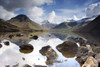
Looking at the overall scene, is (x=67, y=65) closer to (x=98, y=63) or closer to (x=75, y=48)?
(x=98, y=63)

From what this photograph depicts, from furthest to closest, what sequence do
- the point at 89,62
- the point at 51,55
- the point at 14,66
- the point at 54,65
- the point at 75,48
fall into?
the point at 75,48, the point at 51,55, the point at 54,65, the point at 14,66, the point at 89,62

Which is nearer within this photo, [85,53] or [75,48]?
[85,53]

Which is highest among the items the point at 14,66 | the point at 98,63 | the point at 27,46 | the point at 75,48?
the point at 27,46

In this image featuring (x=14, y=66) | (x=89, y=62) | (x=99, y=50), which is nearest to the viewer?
(x=89, y=62)

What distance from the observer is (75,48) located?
28.0 meters

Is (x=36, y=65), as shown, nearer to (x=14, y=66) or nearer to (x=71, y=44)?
(x=14, y=66)

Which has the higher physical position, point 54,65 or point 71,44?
point 71,44

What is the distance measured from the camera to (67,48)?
2881 cm

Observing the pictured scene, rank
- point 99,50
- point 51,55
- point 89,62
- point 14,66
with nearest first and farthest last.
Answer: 1. point 89,62
2. point 14,66
3. point 51,55
4. point 99,50

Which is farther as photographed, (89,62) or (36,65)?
Result: (36,65)

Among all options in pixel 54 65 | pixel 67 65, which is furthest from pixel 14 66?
pixel 67 65

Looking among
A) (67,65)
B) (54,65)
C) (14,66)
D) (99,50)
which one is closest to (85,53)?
(99,50)

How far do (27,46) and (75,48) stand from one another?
12.7 metres

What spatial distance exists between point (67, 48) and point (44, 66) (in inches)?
563
